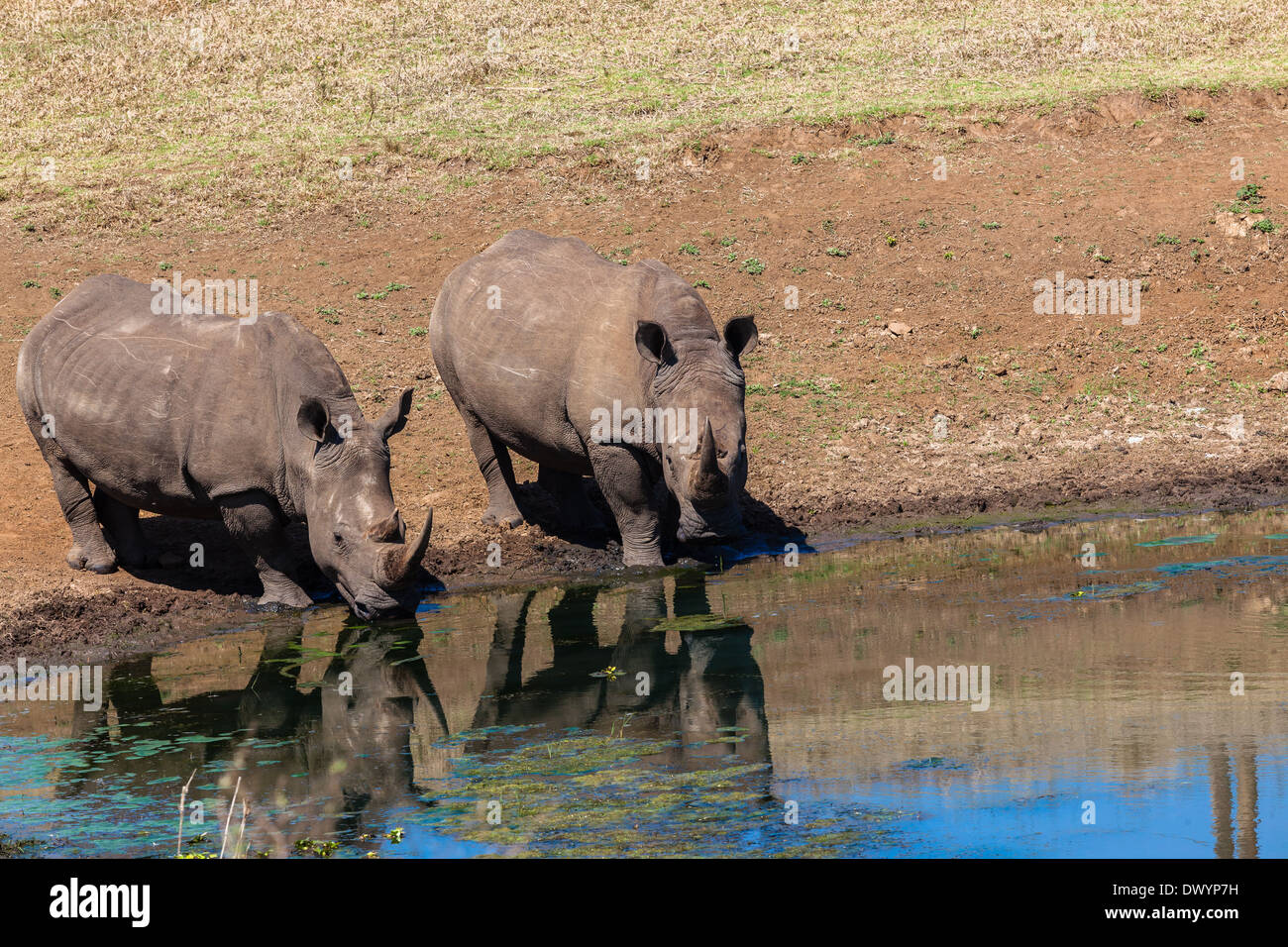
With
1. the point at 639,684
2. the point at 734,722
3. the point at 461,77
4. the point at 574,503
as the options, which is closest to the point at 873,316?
the point at 574,503

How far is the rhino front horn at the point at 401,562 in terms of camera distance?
10227 millimetres

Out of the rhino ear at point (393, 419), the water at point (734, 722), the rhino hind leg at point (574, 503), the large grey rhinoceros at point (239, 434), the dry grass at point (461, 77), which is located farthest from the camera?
the dry grass at point (461, 77)

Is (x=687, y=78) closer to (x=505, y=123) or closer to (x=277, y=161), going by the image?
(x=505, y=123)

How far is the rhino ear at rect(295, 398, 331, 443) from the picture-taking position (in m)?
10.5

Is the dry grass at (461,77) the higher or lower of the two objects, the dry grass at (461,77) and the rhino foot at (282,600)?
the higher

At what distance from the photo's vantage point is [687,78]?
26.3m

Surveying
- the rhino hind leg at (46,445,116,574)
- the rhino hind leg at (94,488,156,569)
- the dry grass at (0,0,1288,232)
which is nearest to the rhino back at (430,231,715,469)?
the rhino hind leg at (94,488,156,569)

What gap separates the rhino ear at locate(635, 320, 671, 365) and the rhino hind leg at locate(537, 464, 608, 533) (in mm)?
2427

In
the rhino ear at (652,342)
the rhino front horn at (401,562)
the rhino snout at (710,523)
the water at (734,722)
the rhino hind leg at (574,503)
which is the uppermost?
the rhino ear at (652,342)

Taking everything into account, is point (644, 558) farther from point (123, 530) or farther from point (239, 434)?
point (123, 530)

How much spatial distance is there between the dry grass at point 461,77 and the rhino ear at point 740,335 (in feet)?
37.3

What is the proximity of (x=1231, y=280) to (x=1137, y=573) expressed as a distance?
8.30 metres

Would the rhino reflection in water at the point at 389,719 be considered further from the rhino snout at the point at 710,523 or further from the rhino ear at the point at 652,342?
the rhino ear at the point at 652,342

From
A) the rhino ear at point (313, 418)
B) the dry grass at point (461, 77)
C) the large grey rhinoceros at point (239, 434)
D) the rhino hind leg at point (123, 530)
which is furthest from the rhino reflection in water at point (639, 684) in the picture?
the dry grass at point (461, 77)
